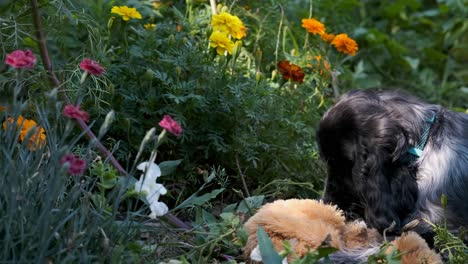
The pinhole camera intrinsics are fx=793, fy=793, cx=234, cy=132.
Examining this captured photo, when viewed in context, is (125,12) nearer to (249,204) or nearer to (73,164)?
(249,204)

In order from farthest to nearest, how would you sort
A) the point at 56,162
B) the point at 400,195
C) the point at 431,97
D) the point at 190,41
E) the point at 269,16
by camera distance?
the point at 431,97
the point at 269,16
the point at 190,41
the point at 400,195
the point at 56,162

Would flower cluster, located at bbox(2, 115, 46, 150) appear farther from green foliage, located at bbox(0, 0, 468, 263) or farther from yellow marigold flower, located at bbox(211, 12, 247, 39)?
yellow marigold flower, located at bbox(211, 12, 247, 39)

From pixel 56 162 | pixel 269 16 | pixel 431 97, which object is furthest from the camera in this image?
pixel 431 97

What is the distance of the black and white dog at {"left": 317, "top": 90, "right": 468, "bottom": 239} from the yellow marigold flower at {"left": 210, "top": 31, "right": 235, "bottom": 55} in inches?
25.1

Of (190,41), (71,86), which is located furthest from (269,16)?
(71,86)

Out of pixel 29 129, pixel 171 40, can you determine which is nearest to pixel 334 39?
pixel 171 40

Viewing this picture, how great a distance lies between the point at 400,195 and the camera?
3.74 meters

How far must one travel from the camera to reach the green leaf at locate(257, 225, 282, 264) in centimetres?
287

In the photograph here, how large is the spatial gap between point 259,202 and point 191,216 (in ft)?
1.39

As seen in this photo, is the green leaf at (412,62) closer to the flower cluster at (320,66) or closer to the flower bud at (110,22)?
the flower cluster at (320,66)

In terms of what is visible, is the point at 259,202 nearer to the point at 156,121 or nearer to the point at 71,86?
the point at 156,121

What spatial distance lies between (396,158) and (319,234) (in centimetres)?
73

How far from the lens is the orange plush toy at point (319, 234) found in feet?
10.3

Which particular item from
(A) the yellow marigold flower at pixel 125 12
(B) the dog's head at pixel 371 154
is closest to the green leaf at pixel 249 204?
(B) the dog's head at pixel 371 154
